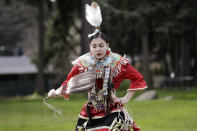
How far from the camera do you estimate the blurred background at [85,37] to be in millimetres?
35469

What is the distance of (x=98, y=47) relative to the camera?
6941mm

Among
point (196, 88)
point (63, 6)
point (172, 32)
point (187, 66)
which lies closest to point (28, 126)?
point (63, 6)

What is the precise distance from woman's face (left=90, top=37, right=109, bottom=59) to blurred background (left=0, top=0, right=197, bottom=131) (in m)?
12.6

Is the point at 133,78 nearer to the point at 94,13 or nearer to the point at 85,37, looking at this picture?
the point at 94,13

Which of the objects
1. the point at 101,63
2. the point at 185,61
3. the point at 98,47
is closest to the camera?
the point at 98,47

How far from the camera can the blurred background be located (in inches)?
1396

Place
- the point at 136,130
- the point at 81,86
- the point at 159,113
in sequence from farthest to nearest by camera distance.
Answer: the point at 159,113, the point at 136,130, the point at 81,86

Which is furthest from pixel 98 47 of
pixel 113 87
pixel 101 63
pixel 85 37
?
pixel 85 37

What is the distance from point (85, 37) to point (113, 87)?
520 inches

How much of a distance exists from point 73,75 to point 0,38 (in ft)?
160

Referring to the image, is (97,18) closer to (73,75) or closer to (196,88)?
(73,75)

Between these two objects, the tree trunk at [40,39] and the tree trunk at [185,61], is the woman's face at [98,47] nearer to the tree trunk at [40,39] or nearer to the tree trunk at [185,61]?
the tree trunk at [40,39]

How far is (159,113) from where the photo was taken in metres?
18.5

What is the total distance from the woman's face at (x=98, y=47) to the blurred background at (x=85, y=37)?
12.6m
